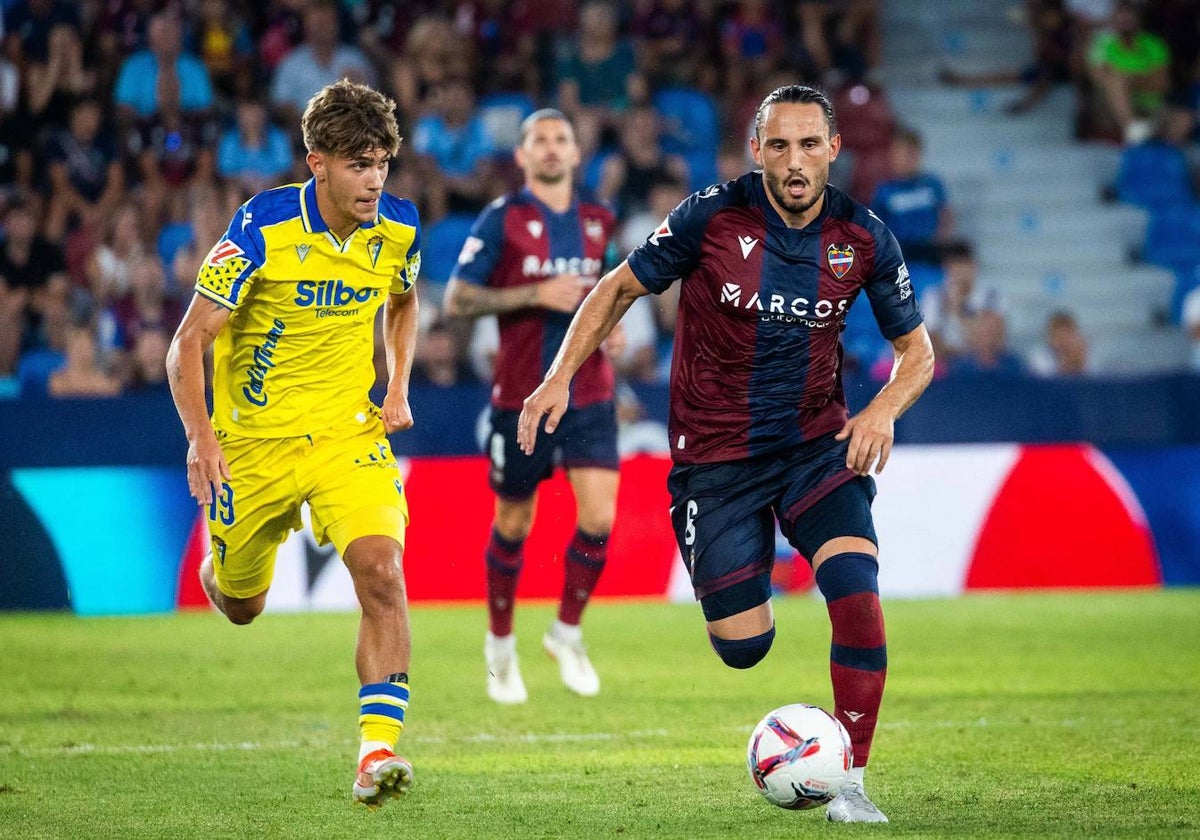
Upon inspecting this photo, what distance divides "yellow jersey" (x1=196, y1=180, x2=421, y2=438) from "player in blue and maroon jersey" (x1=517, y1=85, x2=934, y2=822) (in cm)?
82

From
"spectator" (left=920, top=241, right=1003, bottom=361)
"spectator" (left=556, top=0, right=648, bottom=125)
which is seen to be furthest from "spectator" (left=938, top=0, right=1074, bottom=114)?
"spectator" (left=556, top=0, right=648, bottom=125)

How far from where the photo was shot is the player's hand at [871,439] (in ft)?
19.1

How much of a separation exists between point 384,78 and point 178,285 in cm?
312

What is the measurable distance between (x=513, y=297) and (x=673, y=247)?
2705 mm

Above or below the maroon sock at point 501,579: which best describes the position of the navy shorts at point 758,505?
above

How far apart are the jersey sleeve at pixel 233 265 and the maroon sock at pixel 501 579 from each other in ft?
9.99

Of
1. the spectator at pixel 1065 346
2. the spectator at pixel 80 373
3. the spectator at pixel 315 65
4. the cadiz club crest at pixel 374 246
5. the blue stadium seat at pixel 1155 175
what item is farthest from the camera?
the blue stadium seat at pixel 1155 175

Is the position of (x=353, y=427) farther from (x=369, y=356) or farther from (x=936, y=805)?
(x=936, y=805)

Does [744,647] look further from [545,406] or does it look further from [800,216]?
[800,216]

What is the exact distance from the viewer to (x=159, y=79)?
1564 cm

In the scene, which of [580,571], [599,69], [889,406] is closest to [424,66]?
[599,69]

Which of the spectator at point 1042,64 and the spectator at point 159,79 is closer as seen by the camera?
the spectator at point 159,79

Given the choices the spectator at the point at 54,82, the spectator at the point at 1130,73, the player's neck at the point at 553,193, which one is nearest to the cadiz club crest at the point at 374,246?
the player's neck at the point at 553,193

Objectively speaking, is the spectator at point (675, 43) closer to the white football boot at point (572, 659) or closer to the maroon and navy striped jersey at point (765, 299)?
the white football boot at point (572, 659)
